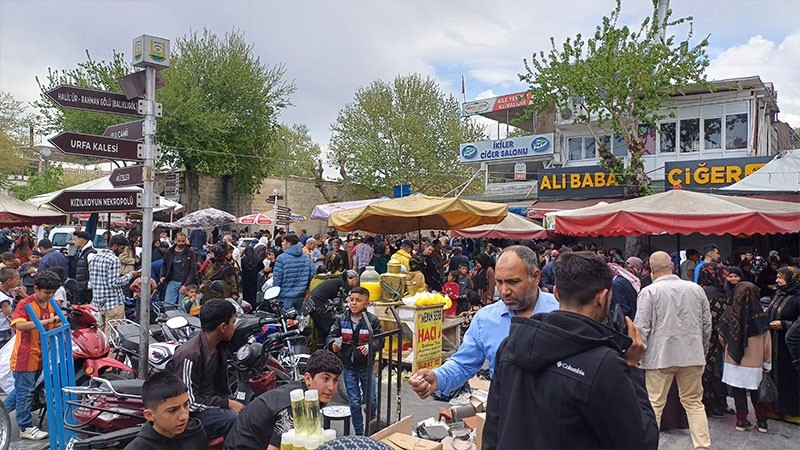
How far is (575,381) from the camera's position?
1.71m

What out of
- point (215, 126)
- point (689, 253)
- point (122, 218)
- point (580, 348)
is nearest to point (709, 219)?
point (689, 253)

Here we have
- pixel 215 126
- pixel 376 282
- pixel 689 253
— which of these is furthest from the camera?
pixel 215 126

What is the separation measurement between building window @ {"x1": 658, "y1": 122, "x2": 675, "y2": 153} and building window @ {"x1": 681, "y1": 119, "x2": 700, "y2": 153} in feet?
1.28

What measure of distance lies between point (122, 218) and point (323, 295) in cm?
3129

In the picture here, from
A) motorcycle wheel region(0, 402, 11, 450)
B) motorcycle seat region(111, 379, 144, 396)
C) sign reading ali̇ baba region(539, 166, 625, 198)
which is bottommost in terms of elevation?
motorcycle wheel region(0, 402, 11, 450)

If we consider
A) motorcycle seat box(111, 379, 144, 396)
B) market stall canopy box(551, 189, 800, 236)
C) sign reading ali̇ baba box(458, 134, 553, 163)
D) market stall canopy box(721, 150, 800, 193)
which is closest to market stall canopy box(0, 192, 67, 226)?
motorcycle seat box(111, 379, 144, 396)

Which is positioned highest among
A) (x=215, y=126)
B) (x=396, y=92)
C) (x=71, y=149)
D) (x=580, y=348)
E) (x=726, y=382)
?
(x=396, y=92)

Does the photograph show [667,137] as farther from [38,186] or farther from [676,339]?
[38,186]

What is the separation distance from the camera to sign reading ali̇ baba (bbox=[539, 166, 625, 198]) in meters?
22.8

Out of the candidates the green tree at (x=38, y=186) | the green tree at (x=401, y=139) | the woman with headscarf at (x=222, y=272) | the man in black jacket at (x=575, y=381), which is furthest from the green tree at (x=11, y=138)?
the man in black jacket at (x=575, y=381)

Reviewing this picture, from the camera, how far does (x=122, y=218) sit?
33625mm

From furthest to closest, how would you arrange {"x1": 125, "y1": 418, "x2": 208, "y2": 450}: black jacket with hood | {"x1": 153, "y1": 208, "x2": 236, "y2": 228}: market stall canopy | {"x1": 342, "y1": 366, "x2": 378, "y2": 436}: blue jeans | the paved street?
{"x1": 153, "y1": 208, "x2": 236, "y2": 228}: market stall canopy → the paved street → {"x1": 342, "y1": 366, "x2": 378, "y2": 436}: blue jeans → {"x1": 125, "y1": 418, "x2": 208, "y2": 450}: black jacket with hood

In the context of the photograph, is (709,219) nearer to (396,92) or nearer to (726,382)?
(726,382)

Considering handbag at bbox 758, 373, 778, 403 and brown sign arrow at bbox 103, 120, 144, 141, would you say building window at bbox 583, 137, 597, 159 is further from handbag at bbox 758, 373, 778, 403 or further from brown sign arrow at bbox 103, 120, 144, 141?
brown sign arrow at bbox 103, 120, 144, 141
